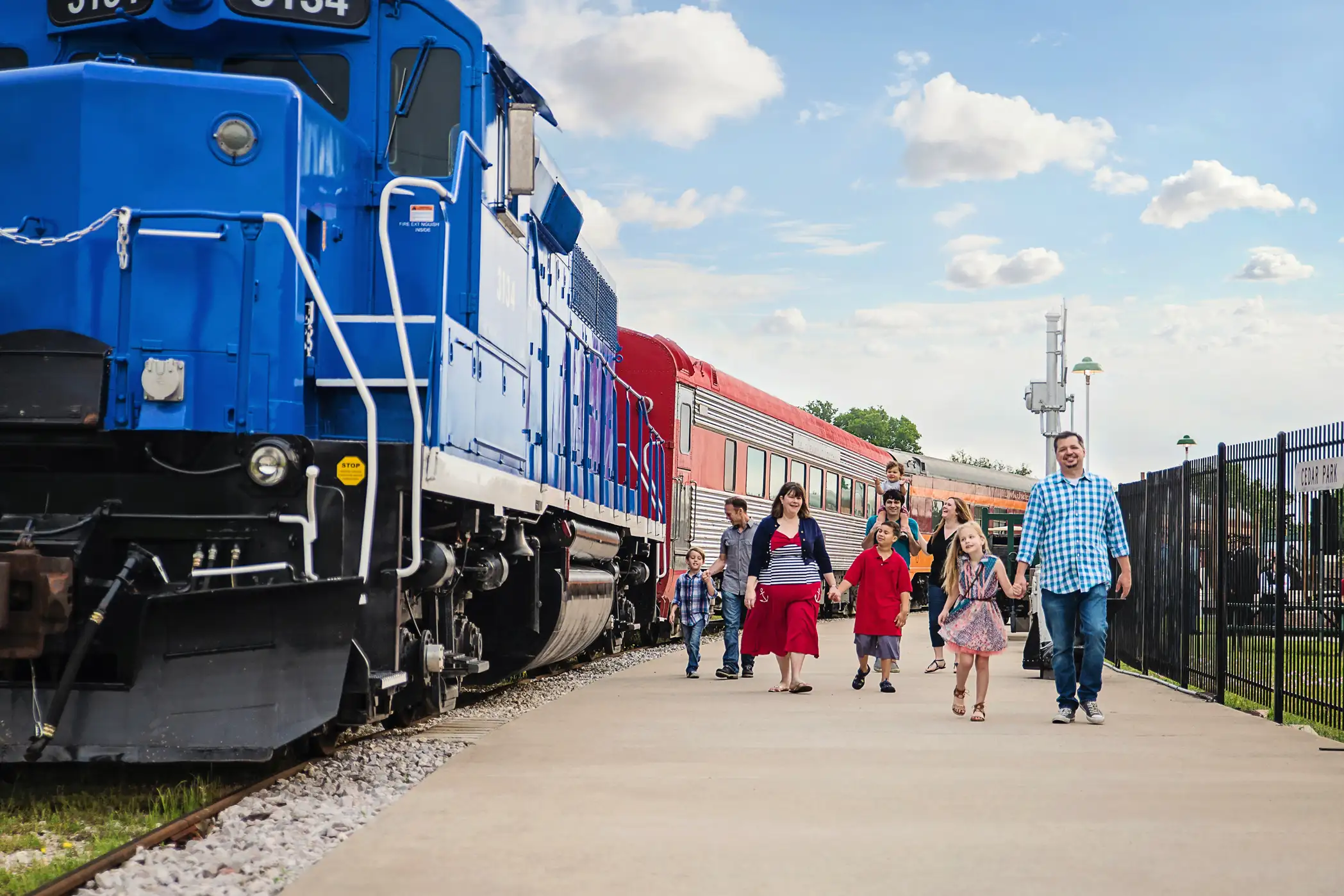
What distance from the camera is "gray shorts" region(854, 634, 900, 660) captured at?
476 inches

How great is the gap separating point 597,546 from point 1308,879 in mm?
8040

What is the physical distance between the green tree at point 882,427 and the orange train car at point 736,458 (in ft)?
315

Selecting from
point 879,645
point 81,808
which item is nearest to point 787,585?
point 879,645

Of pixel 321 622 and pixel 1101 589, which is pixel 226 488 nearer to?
pixel 321 622

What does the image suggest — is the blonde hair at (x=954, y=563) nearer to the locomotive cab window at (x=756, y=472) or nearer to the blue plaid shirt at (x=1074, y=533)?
the blue plaid shirt at (x=1074, y=533)

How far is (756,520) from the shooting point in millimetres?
21906

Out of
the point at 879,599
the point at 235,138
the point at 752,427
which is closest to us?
the point at 235,138

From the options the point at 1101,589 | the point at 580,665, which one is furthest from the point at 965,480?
the point at 1101,589

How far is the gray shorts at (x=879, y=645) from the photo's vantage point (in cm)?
1209

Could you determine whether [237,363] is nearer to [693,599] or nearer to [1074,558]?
[1074,558]

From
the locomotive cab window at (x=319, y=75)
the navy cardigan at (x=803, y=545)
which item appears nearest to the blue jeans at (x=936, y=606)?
the navy cardigan at (x=803, y=545)

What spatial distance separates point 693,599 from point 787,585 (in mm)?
1984

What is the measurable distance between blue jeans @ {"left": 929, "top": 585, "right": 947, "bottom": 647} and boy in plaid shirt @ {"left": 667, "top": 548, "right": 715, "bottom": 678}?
6.70 feet

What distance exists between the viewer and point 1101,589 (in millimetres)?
9672
